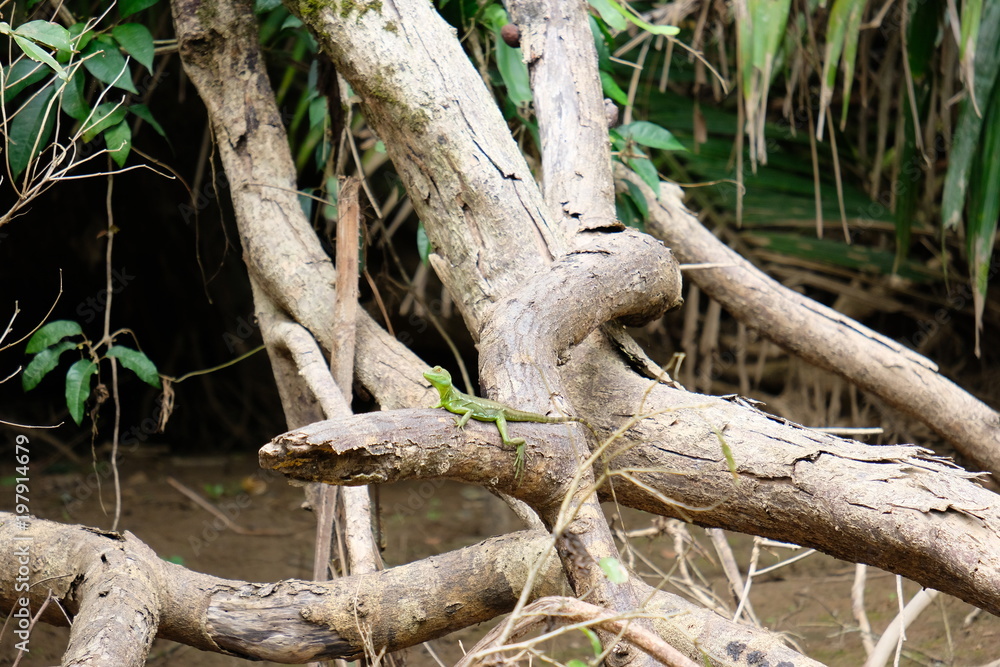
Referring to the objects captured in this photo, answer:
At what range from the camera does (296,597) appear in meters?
1.76

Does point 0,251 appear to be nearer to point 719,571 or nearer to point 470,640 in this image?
point 470,640

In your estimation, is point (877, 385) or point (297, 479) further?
point (877, 385)

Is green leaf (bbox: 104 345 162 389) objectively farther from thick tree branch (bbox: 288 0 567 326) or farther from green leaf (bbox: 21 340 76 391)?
thick tree branch (bbox: 288 0 567 326)

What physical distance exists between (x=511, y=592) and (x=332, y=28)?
139 centimetres

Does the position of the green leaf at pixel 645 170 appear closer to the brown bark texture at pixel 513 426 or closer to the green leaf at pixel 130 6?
the brown bark texture at pixel 513 426

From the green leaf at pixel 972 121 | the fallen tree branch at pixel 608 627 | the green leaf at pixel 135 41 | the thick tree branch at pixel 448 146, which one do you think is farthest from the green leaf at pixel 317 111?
the green leaf at pixel 972 121

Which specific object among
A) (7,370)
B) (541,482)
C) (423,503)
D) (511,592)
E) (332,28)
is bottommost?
(423,503)

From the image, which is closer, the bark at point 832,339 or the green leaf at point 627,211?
the bark at point 832,339

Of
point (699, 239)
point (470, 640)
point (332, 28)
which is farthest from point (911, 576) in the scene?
point (470, 640)

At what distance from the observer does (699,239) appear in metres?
2.86

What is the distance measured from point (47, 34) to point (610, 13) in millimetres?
1548

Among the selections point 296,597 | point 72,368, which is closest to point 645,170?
point 296,597

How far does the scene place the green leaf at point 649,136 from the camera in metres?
2.67

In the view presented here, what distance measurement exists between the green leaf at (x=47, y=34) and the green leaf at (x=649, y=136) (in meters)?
1.62
